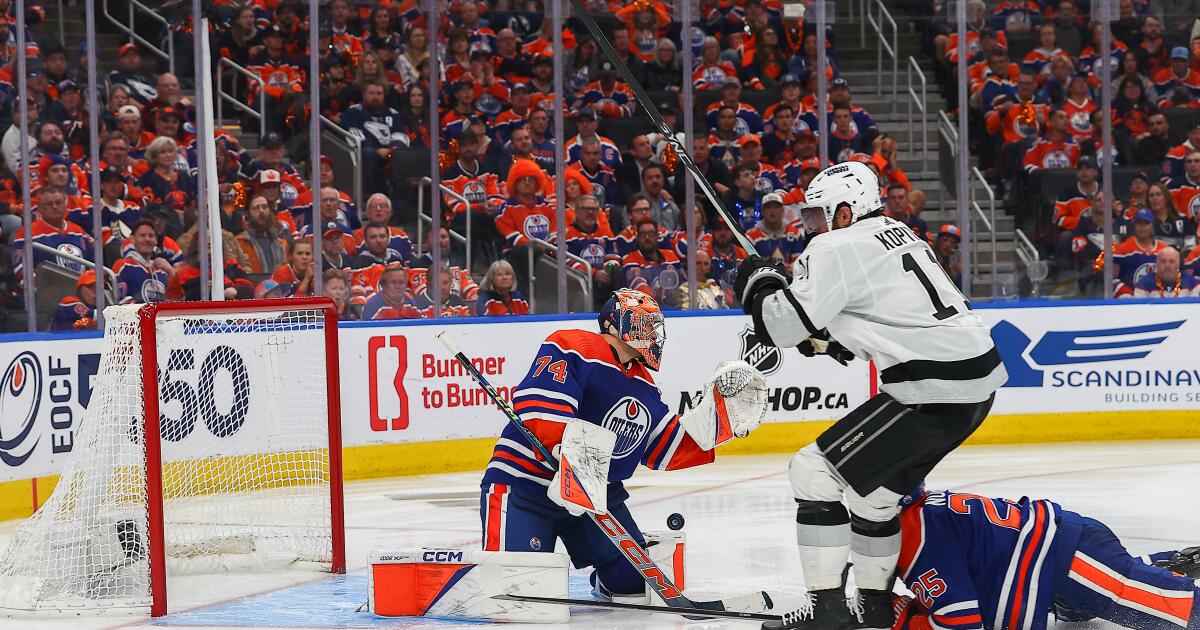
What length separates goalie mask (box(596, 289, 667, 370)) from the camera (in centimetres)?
444

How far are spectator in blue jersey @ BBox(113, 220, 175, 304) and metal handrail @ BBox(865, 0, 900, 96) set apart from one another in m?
4.23

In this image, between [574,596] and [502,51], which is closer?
[574,596]

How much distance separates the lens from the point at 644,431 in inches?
178

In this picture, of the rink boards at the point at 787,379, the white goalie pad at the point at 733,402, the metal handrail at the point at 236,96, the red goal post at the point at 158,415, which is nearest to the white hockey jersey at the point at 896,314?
the white goalie pad at the point at 733,402

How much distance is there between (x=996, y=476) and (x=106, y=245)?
4.38 m

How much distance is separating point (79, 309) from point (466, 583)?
345 cm

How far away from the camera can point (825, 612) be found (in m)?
3.83

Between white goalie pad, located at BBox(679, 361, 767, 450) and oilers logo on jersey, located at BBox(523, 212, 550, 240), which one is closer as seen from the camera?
white goalie pad, located at BBox(679, 361, 767, 450)

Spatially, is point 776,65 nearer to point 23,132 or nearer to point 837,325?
point 23,132

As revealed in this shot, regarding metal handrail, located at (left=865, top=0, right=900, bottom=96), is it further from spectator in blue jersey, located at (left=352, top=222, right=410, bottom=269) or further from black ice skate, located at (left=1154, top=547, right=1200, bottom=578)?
black ice skate, located at (left=1154, top=547, right=1200, bottom=578)

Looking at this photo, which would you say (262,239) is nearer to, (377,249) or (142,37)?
(377,249)

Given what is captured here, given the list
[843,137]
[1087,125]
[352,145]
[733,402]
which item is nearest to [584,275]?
[352,145]

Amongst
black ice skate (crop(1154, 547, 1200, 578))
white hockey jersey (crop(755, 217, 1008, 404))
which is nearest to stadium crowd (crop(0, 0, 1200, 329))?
white hockey jersey (crop(755, 217, 1008, 404))

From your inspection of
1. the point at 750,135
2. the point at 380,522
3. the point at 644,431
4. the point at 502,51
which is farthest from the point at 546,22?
the point at 644,431
